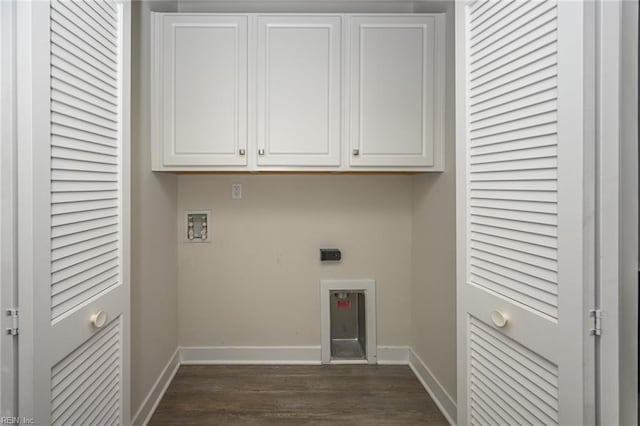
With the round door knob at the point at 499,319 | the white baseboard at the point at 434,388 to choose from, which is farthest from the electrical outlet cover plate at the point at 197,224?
the round door knob at the point at 499,319

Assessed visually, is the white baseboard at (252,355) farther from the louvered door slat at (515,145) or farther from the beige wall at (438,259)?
the louvered door slat at (515,145)

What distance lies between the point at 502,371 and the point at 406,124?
1389 millimetres

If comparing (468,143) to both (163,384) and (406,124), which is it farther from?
(163,384)

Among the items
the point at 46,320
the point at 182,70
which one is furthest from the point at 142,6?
the point at 46,320

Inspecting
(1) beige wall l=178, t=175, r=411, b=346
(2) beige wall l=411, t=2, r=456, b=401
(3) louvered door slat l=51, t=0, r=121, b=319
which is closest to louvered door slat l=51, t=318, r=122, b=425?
(3) louvered door slat l=51, t=0, r=121, b=319

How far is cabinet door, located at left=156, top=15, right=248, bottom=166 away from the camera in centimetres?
212

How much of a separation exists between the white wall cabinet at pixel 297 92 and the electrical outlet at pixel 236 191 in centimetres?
44

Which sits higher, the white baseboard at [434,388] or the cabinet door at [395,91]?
the cabinet door at [395,91]

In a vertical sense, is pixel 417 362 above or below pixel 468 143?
below

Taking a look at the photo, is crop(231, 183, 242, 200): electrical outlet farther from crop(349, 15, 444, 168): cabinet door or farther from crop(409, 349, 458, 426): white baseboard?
crop(409, 349, 458, 426): white baseboard

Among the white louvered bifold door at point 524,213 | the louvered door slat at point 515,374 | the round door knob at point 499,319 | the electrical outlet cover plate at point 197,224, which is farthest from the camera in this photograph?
the electrical outlet cover plate at point 197,224

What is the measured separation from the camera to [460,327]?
1454 mm

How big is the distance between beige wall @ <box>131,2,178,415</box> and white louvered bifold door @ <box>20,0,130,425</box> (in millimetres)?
393

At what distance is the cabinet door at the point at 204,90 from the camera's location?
6.95ft
